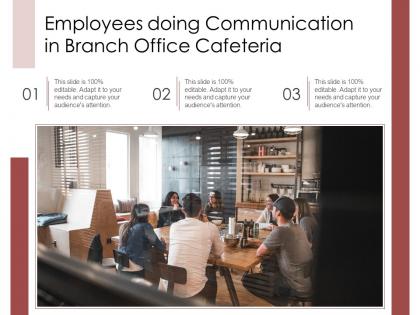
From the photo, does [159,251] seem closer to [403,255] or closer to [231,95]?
[231,95]

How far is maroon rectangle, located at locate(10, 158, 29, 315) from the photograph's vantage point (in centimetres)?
92

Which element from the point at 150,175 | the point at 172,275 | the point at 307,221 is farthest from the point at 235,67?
the point at 172,275

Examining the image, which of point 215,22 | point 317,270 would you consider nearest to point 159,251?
point 317,270

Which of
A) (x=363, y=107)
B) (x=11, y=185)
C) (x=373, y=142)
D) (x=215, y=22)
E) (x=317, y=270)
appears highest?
(x=215, y=22)

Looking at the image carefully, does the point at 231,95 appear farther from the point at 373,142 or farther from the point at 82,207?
the point at 82,207

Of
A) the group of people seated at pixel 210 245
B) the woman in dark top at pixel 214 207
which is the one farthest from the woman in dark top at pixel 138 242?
the woman in dark top at pixel 214 207

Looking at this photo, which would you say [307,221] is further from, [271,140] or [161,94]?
[161,94]

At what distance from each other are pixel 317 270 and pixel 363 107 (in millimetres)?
729

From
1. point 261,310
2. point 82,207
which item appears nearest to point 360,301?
point 261,310

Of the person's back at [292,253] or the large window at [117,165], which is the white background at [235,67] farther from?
the person's back at [292,253]

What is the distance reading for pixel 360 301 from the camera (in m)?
0.92

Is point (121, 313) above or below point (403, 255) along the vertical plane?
below

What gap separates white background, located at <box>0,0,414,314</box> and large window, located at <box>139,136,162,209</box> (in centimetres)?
14

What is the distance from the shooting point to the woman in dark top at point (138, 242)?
37.4 inches
